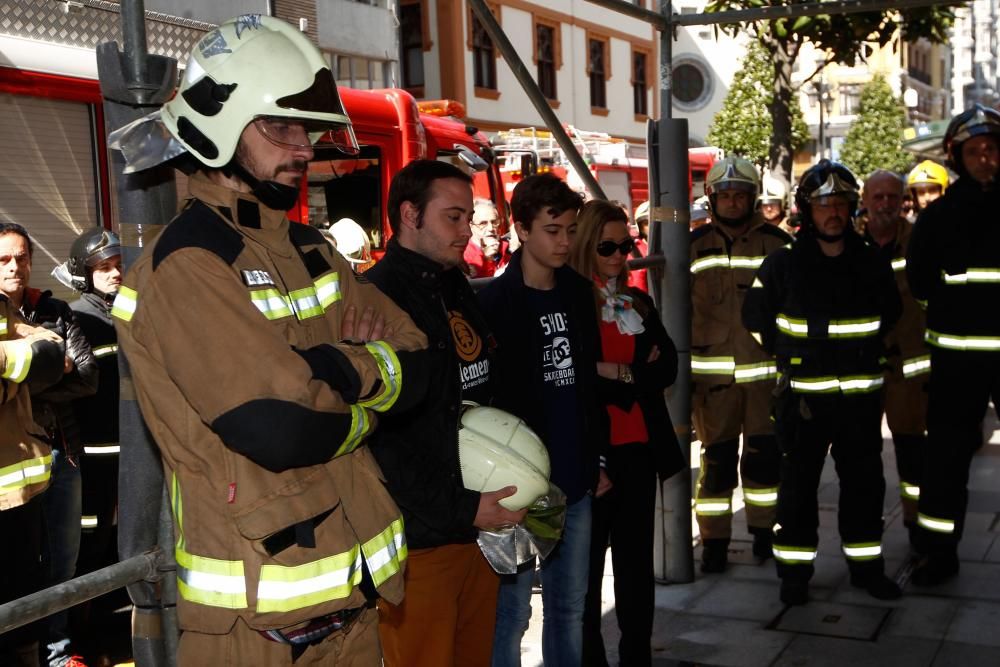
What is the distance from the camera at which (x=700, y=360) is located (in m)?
6.07

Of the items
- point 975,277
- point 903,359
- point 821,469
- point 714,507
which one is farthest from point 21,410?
point 903,359

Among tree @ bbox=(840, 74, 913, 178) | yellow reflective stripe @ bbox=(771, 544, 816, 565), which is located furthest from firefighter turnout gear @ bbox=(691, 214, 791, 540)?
tree @ bbox=(840, 74, 913, 178)

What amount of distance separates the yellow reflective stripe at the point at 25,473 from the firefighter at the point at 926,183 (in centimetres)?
574

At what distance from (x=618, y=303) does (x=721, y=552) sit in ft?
6.99

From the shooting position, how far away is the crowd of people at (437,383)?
2.16 m

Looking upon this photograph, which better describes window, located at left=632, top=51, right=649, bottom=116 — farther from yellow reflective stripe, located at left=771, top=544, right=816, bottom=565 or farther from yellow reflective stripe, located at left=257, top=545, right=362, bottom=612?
yellow reflective stripe, located at left=257, top=545, right=362, bottom=612

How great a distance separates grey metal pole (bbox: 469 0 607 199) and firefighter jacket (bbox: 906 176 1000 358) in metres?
1.68

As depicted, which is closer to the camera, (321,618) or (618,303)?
(321,618)

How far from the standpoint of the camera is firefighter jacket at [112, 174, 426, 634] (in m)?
2.06

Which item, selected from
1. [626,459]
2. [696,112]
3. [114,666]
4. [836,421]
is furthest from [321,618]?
[696,112]

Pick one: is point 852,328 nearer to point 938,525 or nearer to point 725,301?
point 725,301

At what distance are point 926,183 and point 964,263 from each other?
252 centimetres

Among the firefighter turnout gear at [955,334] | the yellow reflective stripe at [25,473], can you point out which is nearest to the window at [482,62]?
the firefighter turnout gear at [955,334]

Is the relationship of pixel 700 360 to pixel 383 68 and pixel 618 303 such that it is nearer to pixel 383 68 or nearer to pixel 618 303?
pixel 618 303
